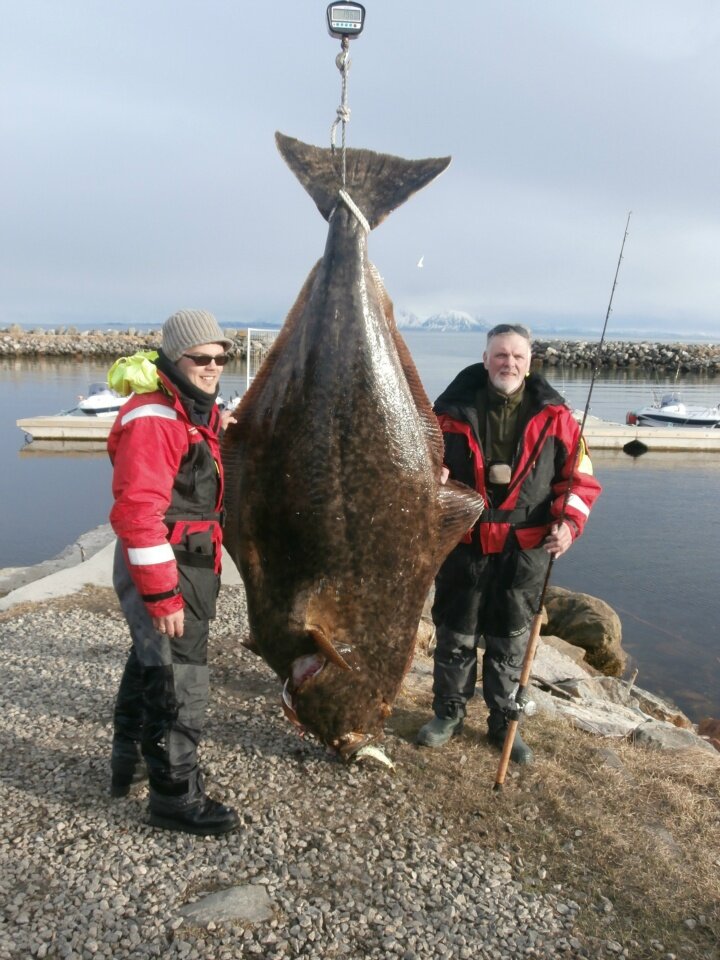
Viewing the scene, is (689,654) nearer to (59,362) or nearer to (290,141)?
(290,141)

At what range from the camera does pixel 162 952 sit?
9.76 feet

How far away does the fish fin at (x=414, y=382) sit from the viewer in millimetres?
3332

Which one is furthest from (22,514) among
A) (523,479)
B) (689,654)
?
(523,479)

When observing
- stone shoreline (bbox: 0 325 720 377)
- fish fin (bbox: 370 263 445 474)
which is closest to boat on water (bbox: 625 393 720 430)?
fish fin (bbox: 370 263 445 474)

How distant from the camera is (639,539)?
17.9 m

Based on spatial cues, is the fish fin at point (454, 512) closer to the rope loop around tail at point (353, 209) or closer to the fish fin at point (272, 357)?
the fish fin at point (272, 357)

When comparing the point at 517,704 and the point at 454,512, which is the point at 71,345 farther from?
the point at 454,512

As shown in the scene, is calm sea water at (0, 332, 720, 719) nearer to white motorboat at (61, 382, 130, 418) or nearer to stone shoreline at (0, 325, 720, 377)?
white motorboat at (61, 382, 130, 418)

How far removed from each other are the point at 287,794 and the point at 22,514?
55.9 feet

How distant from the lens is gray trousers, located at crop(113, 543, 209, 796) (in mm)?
3467

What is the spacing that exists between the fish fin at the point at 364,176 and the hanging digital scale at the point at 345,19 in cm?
47

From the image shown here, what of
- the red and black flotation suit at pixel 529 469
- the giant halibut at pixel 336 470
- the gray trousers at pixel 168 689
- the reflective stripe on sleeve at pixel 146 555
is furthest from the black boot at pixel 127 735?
the red and black flotation suit at pixel 529 469

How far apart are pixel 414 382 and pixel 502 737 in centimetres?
271

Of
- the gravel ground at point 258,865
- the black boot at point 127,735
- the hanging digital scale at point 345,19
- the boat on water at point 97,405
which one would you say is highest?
the hanging digital scale at point 345,19
